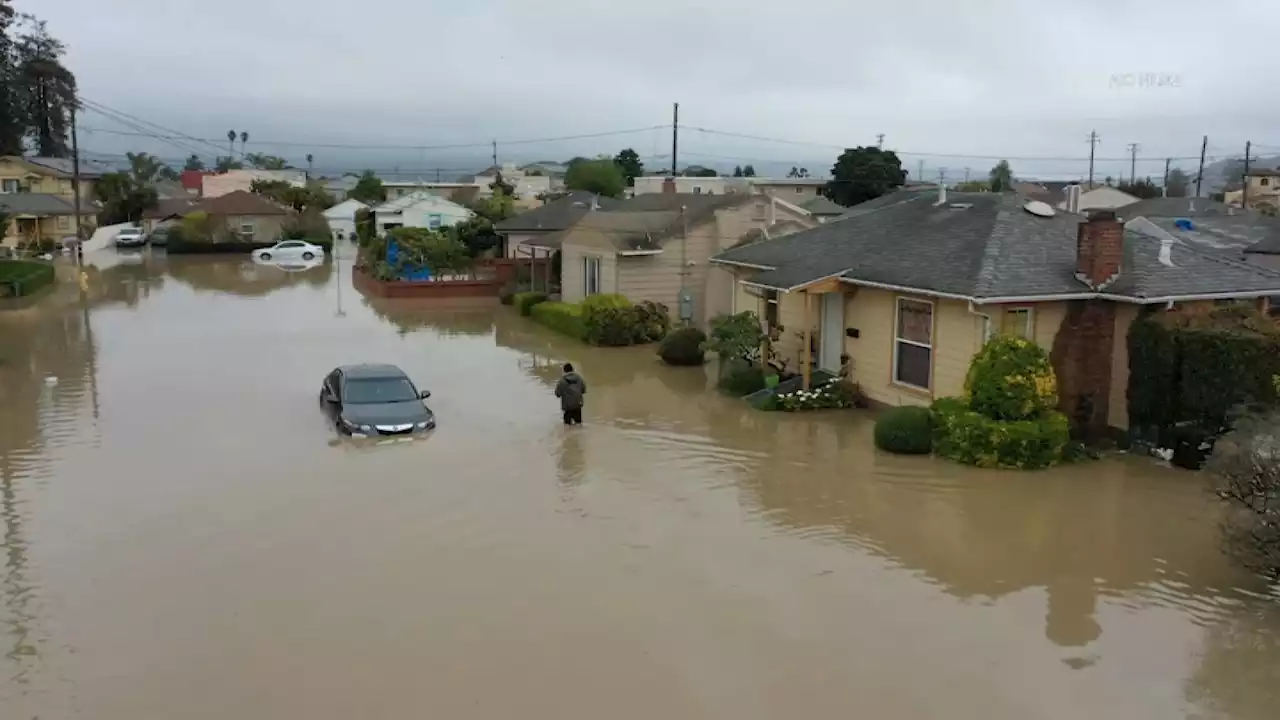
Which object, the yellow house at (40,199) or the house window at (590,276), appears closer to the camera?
the house window at (590,276)

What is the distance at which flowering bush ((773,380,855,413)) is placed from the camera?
2183cm

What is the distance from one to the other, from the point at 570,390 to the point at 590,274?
660 inches

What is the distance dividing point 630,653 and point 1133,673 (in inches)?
185

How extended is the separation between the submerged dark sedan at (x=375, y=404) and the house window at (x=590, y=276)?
1536cm

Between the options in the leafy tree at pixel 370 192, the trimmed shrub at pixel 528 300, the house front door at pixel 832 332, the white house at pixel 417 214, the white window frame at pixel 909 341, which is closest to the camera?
the white window frame at pixel 909 341

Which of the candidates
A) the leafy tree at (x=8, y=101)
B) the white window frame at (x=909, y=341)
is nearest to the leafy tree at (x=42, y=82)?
the leafy tree at (x=8, y=101)

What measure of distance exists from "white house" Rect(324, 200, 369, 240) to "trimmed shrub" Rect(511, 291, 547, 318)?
5219 cm

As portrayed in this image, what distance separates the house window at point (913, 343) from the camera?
2014 cm

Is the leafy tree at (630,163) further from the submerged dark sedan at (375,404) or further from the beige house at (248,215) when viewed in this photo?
the submerged dark sedan at (375,404)

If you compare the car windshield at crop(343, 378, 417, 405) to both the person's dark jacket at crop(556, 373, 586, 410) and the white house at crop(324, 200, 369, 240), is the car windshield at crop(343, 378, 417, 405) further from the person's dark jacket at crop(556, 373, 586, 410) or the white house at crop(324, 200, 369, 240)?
the white house at crop(324, 200, 369, 240)

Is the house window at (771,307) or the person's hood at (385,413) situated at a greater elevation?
the house window at (771,307)

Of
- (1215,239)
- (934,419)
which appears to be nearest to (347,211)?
(1215,239)

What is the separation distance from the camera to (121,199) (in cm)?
8256

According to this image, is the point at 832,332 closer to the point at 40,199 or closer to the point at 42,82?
the point at 40,199
